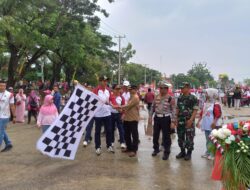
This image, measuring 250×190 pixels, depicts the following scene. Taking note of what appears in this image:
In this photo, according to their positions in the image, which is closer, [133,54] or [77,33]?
[77,33]

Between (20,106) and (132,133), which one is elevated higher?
(20,106)

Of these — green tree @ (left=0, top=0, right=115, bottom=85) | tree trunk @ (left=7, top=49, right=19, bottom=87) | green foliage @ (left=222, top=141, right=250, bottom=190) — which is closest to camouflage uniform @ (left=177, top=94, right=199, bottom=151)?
green foliage @ (left=222, top=141, right=250, bottom=190)

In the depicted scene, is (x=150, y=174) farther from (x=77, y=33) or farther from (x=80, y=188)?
(x=77, y=33)

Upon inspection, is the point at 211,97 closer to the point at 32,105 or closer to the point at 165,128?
the point at 165,128

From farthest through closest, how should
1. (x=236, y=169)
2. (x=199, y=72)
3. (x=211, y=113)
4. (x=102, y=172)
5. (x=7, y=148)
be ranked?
(x=199, y=72), (x=7, y=148), (x=211, y=113), (x=102, y=172), (x=236, y=169)

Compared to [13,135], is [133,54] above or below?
above

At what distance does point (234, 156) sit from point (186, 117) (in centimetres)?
368

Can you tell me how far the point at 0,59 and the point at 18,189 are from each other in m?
38.1

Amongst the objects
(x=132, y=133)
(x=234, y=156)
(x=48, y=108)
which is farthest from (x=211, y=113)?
(x=234, y=156)

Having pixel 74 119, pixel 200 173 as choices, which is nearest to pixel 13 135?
pixel 74 119

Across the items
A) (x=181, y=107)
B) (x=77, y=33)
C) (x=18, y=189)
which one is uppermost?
(x=77, y=33)

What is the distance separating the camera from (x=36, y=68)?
143 ft

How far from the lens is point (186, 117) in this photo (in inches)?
299

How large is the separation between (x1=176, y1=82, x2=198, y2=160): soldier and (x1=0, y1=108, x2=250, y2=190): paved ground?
1.40ft
